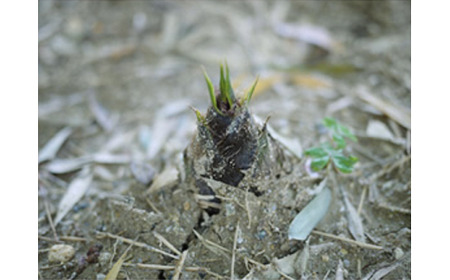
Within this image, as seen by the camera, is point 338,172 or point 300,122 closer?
point 338,172

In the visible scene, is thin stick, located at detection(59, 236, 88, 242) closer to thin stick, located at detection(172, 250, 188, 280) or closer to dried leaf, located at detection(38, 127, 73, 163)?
thin stick, located at detection(172, 250, 188, 280)

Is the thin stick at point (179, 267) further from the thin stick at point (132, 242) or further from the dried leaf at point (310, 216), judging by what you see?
the dried leaf at point (310, 216)

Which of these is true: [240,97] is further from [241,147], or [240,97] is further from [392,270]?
[392,270]

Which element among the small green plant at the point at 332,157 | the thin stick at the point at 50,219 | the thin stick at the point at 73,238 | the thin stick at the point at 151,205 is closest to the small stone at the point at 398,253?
the small green plant at the point at 332,157

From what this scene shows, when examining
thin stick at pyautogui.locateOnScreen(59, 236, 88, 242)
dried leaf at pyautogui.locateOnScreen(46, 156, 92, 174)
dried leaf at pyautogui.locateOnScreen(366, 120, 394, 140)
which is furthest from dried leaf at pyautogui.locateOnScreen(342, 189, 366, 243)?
dried leaf at pyautogui.locateOnScreen(46, 156, 92, 174)

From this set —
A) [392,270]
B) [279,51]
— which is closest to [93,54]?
[279,51]

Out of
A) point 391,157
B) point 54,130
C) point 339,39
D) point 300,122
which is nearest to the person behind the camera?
point 391,157
